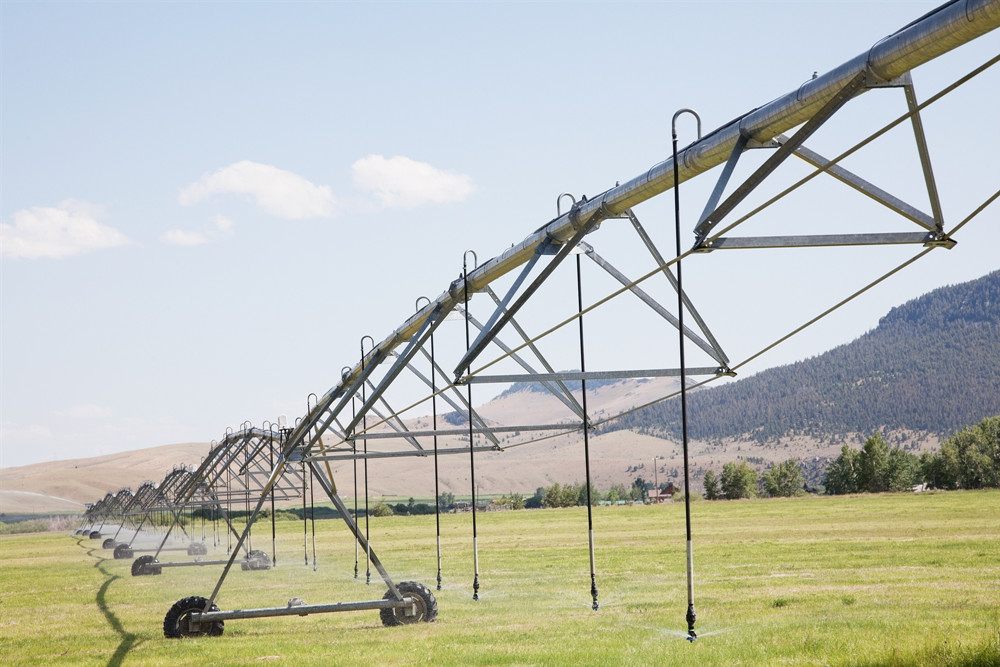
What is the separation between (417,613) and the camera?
16.8 metres

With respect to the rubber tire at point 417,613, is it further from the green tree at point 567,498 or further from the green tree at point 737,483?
the green tree at point 737,483

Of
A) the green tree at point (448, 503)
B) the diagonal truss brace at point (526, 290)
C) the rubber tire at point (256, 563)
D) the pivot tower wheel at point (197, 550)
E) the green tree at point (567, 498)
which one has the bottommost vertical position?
the green tree at point (448, 503)

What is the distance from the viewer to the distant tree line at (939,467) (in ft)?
259

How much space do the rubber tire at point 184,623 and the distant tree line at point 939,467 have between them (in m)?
72.4

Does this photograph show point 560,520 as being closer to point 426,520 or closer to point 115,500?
point 426,520

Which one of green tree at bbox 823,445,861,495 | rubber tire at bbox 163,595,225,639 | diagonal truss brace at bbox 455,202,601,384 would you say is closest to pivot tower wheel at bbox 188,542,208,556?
rubber tire at bbox 163,595,225,639

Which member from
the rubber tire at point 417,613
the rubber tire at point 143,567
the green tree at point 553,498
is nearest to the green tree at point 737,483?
the green tree at point 553,498

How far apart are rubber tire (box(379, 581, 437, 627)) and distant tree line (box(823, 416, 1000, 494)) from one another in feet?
231

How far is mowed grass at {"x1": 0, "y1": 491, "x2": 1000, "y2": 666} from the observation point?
12.5m

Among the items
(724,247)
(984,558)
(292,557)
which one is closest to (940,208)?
(724,247)

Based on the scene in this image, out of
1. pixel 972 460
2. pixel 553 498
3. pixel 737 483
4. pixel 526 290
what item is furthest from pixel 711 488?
pixel 526 290

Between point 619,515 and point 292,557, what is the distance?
3187cm

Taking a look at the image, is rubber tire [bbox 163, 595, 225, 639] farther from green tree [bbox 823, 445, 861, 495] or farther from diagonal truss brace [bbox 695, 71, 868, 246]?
green tree [bbox 823, 445, 861, 495]

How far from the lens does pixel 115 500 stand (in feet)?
204
